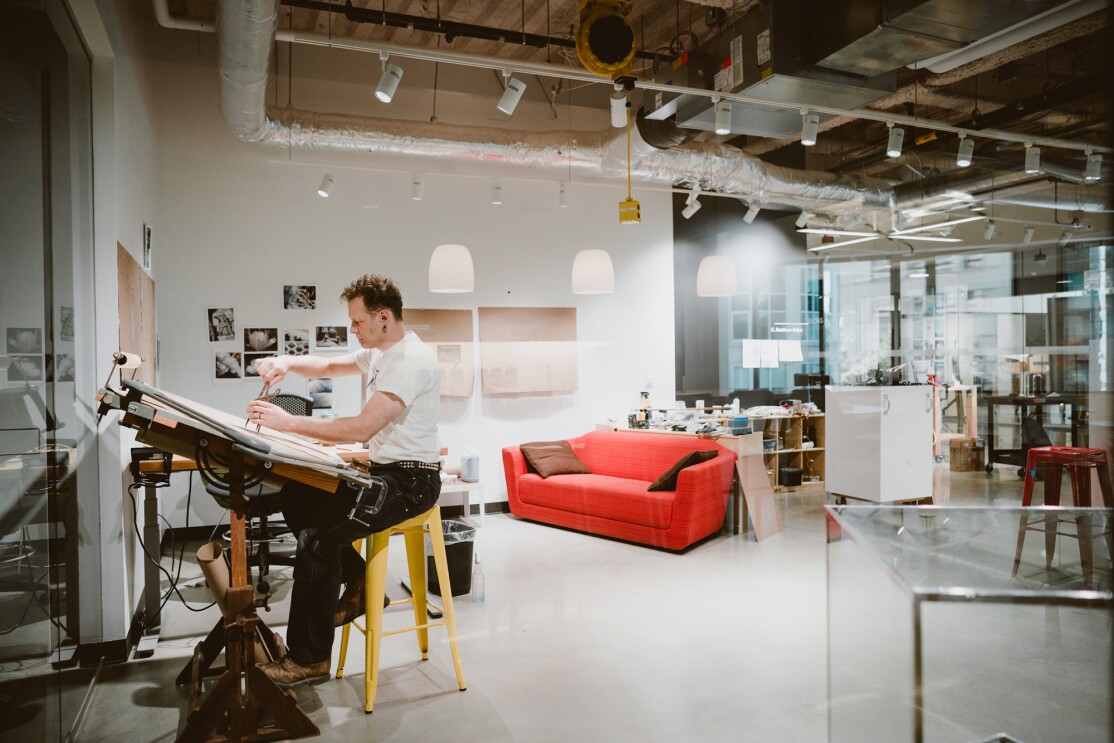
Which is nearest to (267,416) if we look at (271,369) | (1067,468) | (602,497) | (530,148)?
(271,369)

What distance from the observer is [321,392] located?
20.3 ft

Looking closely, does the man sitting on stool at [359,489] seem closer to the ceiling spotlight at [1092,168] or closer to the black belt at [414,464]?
the black belt at [414,464]

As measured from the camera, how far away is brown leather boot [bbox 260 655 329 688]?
274cm

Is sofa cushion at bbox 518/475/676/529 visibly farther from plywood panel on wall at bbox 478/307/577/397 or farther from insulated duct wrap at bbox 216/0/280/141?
insulated duct wrap at bbox 216/0/280/141

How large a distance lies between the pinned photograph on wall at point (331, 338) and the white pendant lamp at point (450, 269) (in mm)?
1412

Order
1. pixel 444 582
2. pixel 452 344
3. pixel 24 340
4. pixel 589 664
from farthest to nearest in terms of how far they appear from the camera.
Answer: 1. pixel 452 344
2. pixel 589 664
3. pixel 444 582
4. pixel 24 340

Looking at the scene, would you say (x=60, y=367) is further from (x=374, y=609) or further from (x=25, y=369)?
(x=374, y=609)

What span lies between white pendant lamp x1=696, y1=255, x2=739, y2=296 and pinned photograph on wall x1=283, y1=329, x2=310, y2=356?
3.54 m

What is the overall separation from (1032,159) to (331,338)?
570 centimetres

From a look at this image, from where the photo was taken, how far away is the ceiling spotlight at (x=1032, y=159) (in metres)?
5.23

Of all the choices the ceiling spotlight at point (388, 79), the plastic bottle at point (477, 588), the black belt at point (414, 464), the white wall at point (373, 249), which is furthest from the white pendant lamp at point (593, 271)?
the black belt at point (414, 464)

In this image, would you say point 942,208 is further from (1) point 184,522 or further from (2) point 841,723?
(1) point 184,522

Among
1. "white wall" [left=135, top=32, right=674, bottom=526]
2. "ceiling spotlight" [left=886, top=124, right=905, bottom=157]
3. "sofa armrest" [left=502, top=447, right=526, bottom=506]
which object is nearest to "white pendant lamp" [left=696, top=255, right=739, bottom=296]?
"white wall" [left=135, top=32, right=674, bottom=526]

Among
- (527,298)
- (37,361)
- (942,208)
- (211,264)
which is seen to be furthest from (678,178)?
(37,361)
